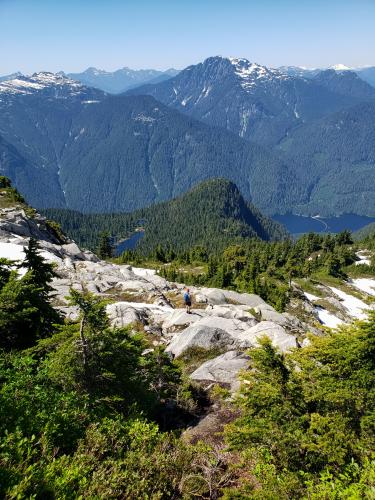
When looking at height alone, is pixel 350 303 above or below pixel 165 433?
below

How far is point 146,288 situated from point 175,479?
40.2 meters

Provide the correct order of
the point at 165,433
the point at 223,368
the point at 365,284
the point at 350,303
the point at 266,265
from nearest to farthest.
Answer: the point at 165,433 < the point at 223,368 < the point at 350,303 < the point at 266,265 < the point at 365,284

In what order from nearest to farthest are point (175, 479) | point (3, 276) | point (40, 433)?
point (40, 433), point (175, 479), point (3, 276)

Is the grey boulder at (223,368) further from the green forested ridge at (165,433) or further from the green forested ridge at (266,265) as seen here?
the green forested ridge at (266,265)

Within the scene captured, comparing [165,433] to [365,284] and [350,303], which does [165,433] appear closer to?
[350,303]

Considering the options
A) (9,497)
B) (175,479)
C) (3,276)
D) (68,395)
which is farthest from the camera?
(3,276)

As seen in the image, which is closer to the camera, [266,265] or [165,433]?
[165,433]

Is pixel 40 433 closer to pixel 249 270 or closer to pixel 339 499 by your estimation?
pixel 339 499

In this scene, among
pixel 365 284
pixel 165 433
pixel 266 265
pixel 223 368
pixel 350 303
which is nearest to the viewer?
pixel 165 433

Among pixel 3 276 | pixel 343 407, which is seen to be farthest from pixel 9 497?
pixel 3 276

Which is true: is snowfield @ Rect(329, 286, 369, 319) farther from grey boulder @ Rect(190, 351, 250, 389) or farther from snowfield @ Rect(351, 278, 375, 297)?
grey boulder @ Rect(190, 351, 250, 389)

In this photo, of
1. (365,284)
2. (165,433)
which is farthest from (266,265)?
(165,433)

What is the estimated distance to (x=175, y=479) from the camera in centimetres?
1310

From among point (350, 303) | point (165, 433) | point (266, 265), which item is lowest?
point (266, 265)
